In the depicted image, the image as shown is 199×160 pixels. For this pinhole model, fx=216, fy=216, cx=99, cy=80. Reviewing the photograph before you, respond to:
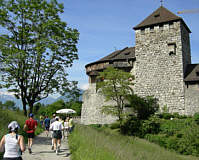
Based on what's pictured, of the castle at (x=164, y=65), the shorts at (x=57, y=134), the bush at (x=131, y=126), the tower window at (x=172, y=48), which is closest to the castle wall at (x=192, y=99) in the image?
the castle at (x=164, y=65)

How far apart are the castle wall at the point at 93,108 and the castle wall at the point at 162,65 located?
5013 mm

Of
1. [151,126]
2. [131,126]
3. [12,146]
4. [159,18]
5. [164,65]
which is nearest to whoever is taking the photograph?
[12,146]

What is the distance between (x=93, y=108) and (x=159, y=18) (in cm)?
1403

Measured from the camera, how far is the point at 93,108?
94.7 ft

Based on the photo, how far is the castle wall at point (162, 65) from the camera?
23.3m

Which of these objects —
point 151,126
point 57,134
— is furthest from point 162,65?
point 57,134

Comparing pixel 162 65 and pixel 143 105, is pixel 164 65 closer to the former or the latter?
pixel 162 65

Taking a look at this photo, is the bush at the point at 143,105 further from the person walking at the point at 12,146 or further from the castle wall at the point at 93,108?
the person walking at the point at 12,146

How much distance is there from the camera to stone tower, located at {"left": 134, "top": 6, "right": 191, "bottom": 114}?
76.9ft

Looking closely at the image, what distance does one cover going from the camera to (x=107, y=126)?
1006 inches

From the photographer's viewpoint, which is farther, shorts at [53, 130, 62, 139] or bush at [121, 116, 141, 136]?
bush at [121, 116, 141, 136]

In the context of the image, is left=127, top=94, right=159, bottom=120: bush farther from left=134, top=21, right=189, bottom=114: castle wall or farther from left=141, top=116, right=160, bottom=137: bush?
left=141, top=116, right=160, bottom=137: bush

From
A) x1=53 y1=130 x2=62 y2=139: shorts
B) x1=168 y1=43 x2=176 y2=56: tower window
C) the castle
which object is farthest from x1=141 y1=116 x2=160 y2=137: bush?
x1=53 y1=130 x2=62 y2=139: shorts

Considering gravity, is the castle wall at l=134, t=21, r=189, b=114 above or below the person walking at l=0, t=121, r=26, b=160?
above
